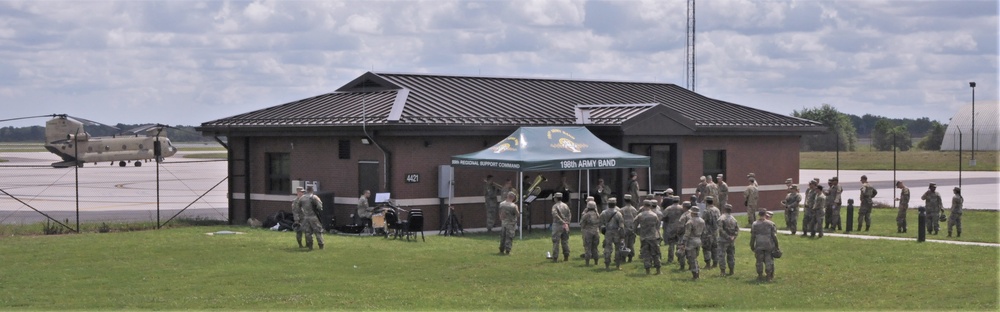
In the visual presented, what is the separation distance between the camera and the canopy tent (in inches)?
1021

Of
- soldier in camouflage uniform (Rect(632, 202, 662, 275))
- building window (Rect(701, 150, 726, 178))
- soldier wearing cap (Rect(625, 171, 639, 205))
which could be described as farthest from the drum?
building window (Rect(701, 150, 726, 178))

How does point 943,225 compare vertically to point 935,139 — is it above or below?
below

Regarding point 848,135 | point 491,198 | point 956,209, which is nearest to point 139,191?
point 491,198

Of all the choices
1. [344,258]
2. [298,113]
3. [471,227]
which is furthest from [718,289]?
[298,113]

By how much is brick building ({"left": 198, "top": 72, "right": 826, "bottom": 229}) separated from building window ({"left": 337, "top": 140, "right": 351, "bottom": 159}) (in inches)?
1.1

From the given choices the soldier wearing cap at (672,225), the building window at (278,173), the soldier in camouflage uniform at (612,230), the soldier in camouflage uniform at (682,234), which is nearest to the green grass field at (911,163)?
the building window at (278,173)

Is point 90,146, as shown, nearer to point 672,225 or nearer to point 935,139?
point 672,225

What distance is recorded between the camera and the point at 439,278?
18656mm

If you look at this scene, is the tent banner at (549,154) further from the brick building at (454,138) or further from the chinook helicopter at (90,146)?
the chinook helicopter at (90,146)

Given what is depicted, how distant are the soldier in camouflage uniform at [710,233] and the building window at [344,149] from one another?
11.4 meters

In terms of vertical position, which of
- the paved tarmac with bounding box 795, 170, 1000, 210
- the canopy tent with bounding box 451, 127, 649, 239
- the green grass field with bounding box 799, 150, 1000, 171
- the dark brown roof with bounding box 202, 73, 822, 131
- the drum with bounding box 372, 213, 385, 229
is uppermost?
the dark brown roof with bounding box 202, 73, 822, 131

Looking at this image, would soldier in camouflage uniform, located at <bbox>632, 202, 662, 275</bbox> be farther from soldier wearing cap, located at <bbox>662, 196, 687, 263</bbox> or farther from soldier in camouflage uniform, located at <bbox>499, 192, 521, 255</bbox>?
soldier in camouflage uniform, located at <bbox>499, 192, 521, 255</bbox>

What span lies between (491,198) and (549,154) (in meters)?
1.88

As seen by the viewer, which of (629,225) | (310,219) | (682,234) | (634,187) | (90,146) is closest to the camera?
(682,234)
